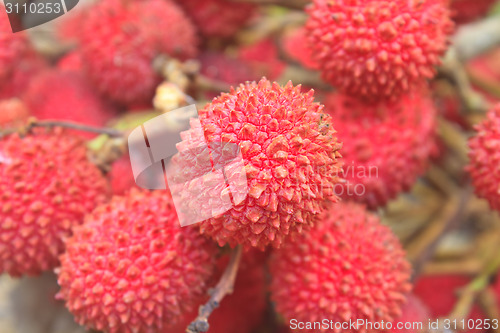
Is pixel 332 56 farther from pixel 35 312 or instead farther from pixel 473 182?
pixel 35 312

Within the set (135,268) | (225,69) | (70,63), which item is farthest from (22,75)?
(135,268)

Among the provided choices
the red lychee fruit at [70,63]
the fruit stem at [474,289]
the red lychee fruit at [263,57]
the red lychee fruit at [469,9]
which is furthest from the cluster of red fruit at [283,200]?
the red lychee fruit at [469,9]

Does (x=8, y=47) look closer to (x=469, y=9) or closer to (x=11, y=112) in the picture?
(x=11, y=112)

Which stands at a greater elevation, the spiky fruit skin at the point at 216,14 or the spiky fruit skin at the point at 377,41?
the spiky fruit skin at the point at 377,41

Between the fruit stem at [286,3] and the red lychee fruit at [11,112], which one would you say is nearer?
the red lychee fruit at [11,112]

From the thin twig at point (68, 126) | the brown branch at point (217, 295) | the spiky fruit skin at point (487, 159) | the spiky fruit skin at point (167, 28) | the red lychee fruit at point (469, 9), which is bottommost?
the brown branch at point (217, 295)

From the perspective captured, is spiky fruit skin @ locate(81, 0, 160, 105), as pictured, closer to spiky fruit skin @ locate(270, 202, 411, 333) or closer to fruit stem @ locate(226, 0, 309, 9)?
fruit stem @ locate(226, 0, 309, 9)

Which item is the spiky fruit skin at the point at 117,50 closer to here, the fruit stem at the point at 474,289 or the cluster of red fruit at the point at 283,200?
the cluster of red fruit at the point at 283,200

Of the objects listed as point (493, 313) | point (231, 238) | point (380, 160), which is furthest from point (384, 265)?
point (493, 313)
